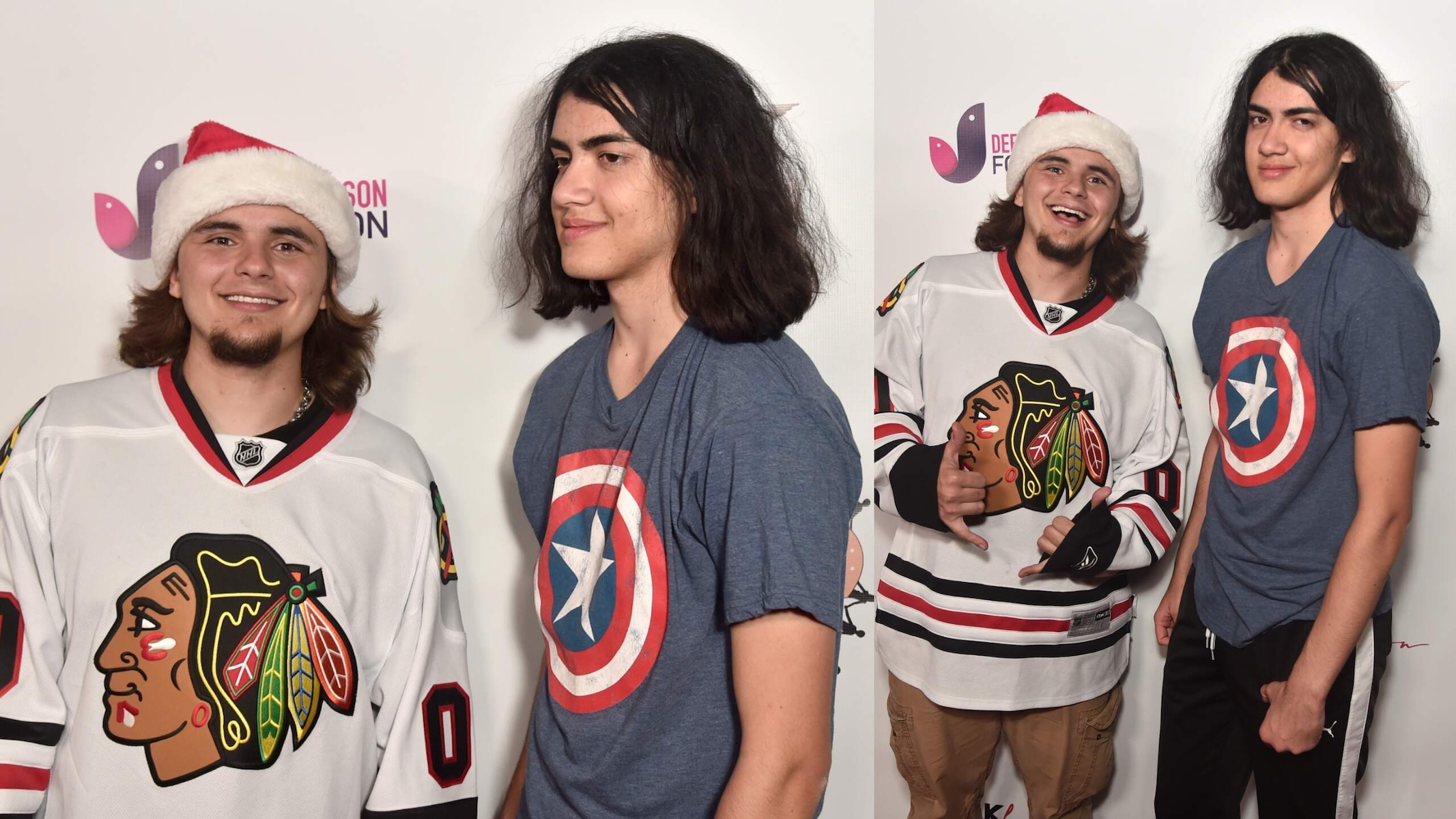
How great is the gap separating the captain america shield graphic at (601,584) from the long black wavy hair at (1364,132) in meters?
1.32

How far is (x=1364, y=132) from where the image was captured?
1882 millimetres

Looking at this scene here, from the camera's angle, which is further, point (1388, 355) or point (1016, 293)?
point (1016, 293)

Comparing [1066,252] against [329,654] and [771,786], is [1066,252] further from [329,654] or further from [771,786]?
[329,654]

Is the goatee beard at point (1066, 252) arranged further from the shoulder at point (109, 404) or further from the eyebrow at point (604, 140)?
the shoulder at point (109, 404)

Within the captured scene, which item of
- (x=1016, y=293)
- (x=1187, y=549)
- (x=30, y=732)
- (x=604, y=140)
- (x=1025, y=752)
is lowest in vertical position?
(x=1025, y=752)

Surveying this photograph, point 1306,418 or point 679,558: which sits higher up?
point 1306,418

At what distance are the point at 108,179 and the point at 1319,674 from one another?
8.44 ft

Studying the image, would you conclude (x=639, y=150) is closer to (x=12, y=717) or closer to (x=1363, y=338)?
(x=1363, y=338)

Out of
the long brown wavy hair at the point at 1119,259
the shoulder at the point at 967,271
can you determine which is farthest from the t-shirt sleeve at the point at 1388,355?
the shoulder at the point at 967,271

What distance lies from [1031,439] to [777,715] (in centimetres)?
84

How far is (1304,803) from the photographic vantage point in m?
1.96

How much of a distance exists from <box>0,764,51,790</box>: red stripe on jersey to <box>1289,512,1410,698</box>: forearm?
215 cm

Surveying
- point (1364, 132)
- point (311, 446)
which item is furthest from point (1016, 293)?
point (311, 446)

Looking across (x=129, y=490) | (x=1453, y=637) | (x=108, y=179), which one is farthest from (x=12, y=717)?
(x=1453, y=637)
